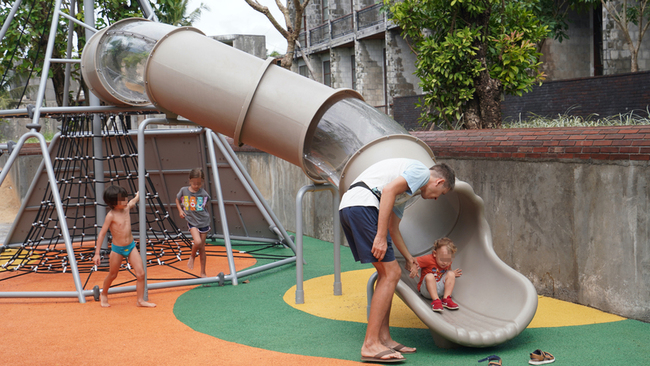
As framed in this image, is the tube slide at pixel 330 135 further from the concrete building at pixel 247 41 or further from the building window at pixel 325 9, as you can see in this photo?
the building window at pixel 325 9

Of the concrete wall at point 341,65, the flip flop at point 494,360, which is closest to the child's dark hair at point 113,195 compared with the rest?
the flip flop at point 494,360

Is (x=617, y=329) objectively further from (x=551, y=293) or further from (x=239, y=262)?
(x=239, y=262)

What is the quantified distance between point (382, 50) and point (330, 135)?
23.3m

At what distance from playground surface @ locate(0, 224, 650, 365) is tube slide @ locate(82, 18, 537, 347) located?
41 centimetres

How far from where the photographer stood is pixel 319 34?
31.9 m

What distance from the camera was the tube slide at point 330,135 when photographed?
17.1 feet

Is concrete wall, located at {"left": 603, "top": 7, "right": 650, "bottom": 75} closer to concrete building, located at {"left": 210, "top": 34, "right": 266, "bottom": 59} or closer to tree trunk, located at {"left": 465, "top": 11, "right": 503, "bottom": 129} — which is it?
tree trunk, located at {"left": 465, "top": 11, "right": 503, "bottom": 129}

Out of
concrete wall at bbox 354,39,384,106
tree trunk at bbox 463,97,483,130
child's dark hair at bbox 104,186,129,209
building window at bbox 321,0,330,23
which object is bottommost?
child's dark hair at bbox 104,186,129,209

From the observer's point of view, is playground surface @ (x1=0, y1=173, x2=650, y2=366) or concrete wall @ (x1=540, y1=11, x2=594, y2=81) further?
concrete wall @ (x1=540, y1=11, x2=594, y2=81)

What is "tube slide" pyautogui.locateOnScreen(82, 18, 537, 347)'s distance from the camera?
205 inches

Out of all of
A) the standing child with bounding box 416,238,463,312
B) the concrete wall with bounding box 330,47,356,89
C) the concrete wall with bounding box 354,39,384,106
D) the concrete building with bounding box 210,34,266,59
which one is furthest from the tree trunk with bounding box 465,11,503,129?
the concrete wall with bounding box 330,47,356,89

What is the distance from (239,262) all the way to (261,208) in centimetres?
97

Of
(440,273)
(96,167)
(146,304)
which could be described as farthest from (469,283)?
(96,167)

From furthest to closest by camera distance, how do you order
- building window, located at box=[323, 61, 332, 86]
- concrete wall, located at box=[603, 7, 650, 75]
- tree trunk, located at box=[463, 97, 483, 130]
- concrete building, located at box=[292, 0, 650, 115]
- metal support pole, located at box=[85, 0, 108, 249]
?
building window, located at box=[323, 61, 332, 86] → concrete building, located at box=[292, 0, 650, 115] → concrete wall, located at box=[603, 7, 650, 75] → tree trunk, located at box=[463, 97, 483, 130] → metal support pole, located at box=[85, 0, 108, 249]
